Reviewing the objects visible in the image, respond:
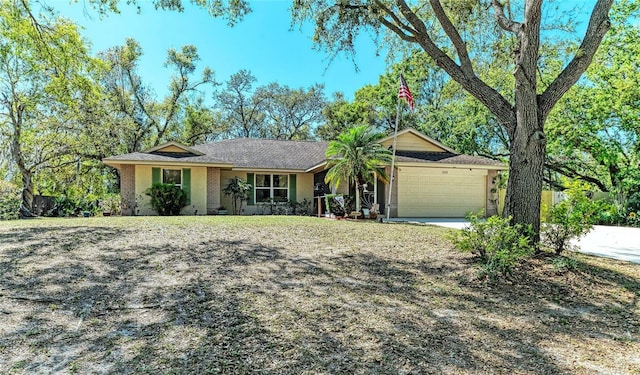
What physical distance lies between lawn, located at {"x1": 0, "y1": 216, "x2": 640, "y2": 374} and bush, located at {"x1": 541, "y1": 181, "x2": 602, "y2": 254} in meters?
0.48

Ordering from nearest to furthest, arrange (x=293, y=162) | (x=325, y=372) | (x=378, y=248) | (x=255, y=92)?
(x=325, y=372)
(x=378, y=248)
(x=293, y=162)
(x=255, y=92)

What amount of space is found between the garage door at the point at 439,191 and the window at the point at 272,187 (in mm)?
5562

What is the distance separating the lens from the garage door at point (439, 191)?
1672 cm

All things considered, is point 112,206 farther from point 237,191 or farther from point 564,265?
point 564,265

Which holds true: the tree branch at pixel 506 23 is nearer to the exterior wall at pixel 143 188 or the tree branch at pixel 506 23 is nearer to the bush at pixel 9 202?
the exterior wall at pixel 143 188

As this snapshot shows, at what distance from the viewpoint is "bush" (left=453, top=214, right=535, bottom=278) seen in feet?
17.5

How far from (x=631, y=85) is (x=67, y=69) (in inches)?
853

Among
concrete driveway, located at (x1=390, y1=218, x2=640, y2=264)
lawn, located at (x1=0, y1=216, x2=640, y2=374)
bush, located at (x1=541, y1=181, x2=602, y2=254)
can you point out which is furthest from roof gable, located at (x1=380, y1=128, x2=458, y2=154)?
bush, located at (x1=541, y1=181, x2=602, y2=254)

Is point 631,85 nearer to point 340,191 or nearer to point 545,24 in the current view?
point 545,24

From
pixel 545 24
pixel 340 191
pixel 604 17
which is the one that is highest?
pixel 545 24

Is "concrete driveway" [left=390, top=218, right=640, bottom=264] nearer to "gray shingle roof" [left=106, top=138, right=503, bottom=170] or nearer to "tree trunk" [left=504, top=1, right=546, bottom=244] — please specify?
"tree trunk" [left=504, top=1, right=546, bottom=244]

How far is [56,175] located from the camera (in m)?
21.5

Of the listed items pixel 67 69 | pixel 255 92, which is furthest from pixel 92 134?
pixel 255 92

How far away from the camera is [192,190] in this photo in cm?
1667
